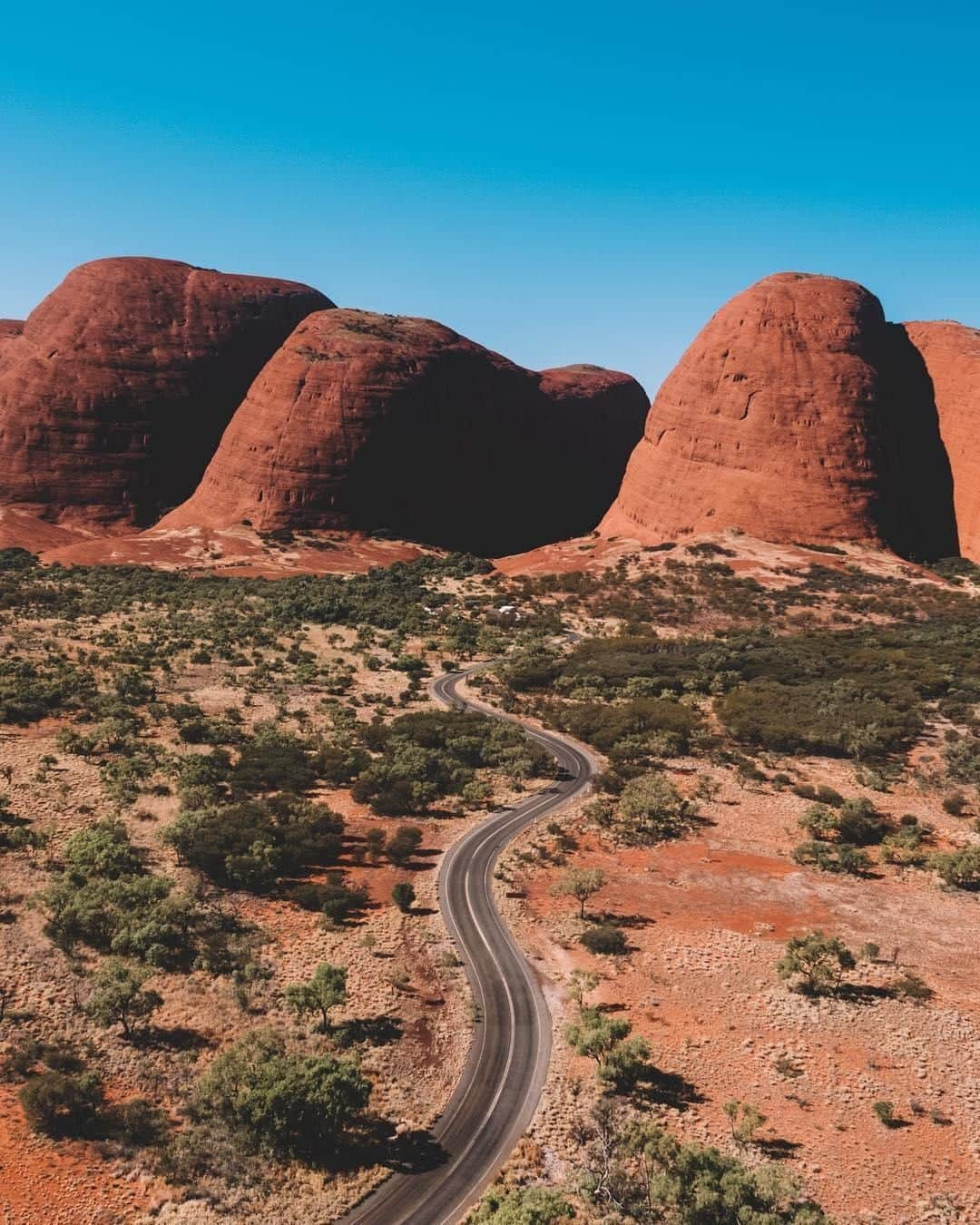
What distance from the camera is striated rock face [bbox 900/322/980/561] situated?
9150 centimetres

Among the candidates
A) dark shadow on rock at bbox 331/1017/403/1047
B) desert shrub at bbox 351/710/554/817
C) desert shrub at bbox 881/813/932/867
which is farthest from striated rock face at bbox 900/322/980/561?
dark shadow on rock at bbox 331/1017/403/1047

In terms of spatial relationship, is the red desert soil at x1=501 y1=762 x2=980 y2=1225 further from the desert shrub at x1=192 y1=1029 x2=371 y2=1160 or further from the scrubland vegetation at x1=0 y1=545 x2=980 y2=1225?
the desert shrub at x1=192 y1=1029 x2=371 y2=1160

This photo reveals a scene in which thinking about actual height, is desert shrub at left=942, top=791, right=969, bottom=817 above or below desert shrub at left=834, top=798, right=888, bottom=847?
above

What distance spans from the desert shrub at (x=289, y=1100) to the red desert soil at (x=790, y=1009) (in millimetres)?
5054

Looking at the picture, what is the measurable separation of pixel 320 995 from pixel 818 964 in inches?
638

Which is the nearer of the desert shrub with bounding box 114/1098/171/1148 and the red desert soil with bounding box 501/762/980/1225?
the desert shrub with bounding box 114/1098/171/1148

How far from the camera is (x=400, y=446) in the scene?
111m

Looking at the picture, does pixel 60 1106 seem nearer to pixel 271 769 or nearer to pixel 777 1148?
pixel 777 1148

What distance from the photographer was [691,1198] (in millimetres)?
17125

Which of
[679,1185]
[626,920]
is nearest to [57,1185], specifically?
[679,1185]

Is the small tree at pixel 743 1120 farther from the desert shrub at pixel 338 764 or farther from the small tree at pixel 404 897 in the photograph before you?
the desert shrub at pixel 338 764

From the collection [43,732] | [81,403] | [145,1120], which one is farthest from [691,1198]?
[81,403]

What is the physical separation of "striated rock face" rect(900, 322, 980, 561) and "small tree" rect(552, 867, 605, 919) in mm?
81006

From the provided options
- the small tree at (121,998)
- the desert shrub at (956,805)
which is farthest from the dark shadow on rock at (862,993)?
the small tree at (121,998)
